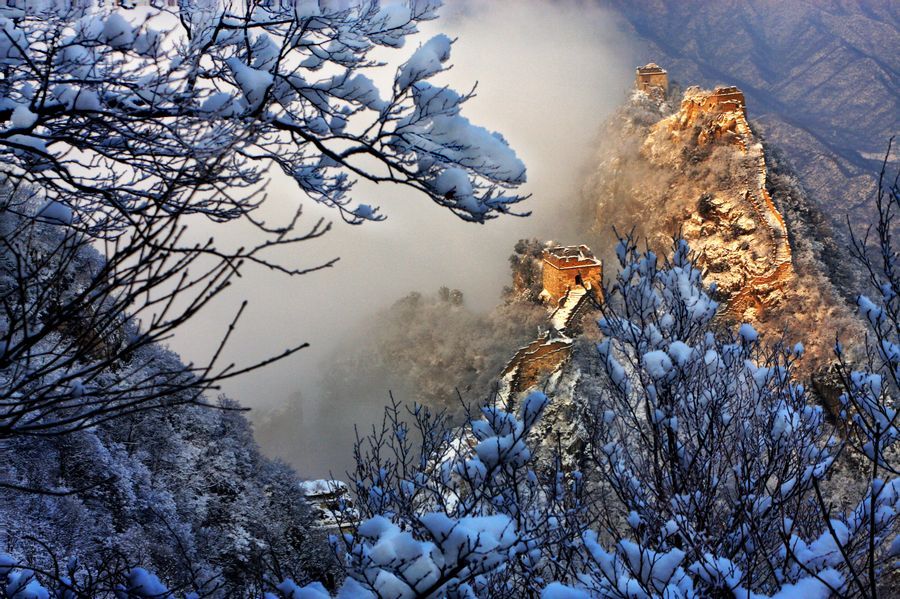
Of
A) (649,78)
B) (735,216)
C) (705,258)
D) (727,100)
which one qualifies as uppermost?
(649,78)

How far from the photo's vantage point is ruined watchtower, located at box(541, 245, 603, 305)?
22016 millimetres

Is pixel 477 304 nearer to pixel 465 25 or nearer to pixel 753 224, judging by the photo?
pixel 753 224

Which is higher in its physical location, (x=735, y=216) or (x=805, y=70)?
(x=805, y=70)

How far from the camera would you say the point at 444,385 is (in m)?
29.0

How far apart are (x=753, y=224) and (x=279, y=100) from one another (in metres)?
24.7

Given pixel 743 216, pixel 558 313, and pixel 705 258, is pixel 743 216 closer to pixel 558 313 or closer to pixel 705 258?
pixel 705 258

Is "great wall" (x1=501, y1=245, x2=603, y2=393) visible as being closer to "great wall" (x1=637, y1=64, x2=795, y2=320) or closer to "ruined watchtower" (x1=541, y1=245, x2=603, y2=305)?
"ruined watchtower" (x1=541, y1=245, x2=603, y2=305)

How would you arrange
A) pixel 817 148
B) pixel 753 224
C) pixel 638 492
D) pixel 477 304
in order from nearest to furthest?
pixel 638 492, pixel 753 224, pixel 477 304, pixel 817 148

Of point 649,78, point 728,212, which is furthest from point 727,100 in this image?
point 649,78

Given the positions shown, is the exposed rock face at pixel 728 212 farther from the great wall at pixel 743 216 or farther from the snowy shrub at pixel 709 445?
the snowy shrub at pixel 709 445

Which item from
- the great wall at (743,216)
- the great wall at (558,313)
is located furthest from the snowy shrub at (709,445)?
the great wall at (743,216)

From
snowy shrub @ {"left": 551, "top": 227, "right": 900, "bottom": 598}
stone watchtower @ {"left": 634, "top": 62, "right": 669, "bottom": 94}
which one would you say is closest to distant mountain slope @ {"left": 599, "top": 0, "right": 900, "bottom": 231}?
stone watchtower @ {"left": 634, "top": 62, "right": 669, "bottom": 94}

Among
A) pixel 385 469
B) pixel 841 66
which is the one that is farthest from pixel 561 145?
pixel 385 469

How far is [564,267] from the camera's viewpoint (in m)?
23.1
